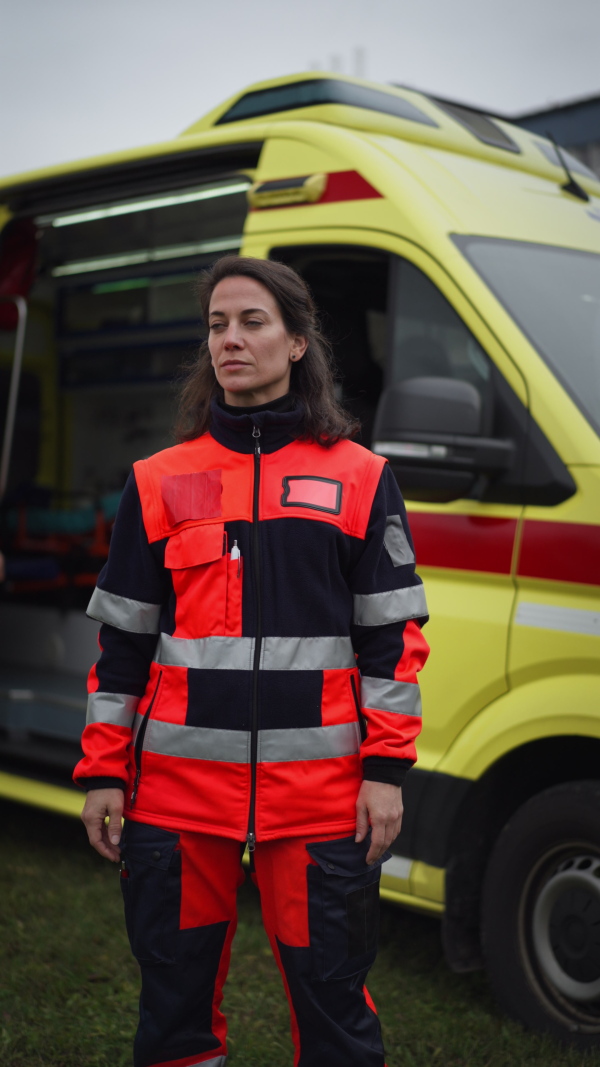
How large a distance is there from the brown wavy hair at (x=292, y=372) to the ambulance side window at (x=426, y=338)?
2.58 feet

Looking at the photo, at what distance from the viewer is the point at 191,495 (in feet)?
6.89

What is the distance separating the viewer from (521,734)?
284cm

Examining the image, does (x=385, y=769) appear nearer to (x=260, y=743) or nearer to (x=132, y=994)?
(x=260, y=743)

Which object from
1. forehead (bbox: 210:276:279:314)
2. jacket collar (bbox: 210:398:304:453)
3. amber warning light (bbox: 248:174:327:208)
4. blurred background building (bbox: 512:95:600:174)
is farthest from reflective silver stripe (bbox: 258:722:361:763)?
blurred background building (bbox: 512:95:600:174)

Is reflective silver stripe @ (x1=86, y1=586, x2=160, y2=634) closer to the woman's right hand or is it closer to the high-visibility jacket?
the high-visibility jacket

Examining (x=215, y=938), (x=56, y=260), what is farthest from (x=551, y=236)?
(x=56, y=260)

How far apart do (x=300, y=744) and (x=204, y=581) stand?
1.17 feet

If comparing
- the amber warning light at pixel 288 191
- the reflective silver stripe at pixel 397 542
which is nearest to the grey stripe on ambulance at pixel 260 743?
the reflective silver stripe at pixel 397 542

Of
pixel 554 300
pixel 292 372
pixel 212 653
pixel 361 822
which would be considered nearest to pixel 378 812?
pixel 361 822

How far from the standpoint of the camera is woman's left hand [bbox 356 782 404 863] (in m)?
2.00

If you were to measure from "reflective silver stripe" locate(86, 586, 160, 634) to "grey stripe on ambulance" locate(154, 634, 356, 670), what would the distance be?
0.36ft

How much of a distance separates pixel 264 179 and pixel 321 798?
230 cm

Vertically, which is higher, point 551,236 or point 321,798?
point 551,236

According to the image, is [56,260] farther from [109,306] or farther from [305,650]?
[305,650]
